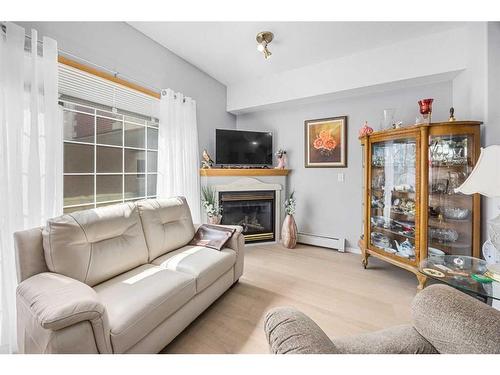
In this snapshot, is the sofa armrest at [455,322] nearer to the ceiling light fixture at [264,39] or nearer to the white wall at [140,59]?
the ceiling light fixture at [264,39]

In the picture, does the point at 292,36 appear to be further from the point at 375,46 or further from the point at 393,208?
the point at 393,208

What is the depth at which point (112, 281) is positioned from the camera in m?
1.46

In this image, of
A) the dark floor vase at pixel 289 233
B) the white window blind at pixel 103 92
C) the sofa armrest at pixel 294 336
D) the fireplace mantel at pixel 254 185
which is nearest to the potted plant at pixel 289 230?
the dark floor vase at pixel 289 233

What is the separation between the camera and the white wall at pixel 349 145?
2752 millimetres

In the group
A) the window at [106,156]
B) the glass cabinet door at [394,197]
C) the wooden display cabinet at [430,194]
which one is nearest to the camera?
the window at [106,156]

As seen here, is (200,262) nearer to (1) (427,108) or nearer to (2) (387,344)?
(2) (387,344)

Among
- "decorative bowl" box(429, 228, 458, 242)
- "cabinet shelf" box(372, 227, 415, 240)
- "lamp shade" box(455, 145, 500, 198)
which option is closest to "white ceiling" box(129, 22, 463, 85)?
"lamp shade" box(455, 145, 500, 198)

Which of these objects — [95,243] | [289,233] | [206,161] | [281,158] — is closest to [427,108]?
[281,158]

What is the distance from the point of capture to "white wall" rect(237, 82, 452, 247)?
2752 mm

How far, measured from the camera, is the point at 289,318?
0.73 metres

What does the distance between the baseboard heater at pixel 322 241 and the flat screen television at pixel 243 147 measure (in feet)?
4.29

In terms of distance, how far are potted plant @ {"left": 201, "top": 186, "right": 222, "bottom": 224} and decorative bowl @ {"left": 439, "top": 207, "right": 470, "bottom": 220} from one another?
250cm
